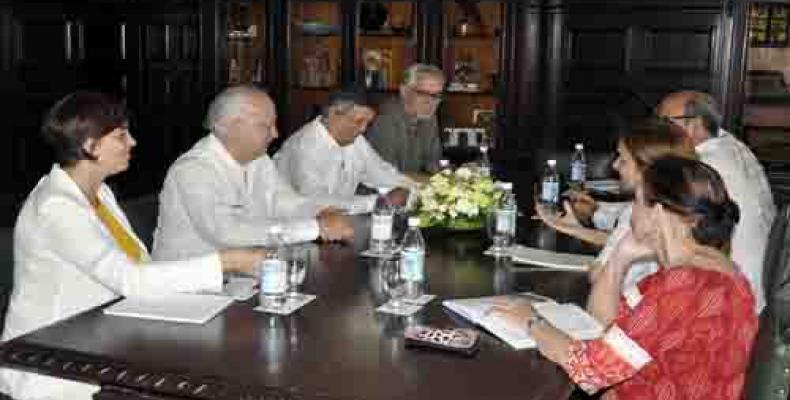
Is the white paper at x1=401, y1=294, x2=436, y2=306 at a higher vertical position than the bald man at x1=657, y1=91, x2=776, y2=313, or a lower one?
lower

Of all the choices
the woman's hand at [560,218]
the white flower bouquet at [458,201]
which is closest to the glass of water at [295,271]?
the white flower bouquet at [458,201]

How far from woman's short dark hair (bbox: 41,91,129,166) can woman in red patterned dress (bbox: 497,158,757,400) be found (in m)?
1.23

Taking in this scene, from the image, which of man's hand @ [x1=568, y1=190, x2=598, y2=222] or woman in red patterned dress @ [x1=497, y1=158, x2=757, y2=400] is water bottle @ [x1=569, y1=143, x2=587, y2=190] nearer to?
man's hand @ [x1=568, y1=190, x2=598, y2=222]

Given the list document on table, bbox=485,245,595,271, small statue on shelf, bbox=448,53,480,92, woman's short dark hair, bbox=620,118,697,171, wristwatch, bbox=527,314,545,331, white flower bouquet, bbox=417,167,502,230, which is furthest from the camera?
small statue on shelf, bbox=448,53,480,92

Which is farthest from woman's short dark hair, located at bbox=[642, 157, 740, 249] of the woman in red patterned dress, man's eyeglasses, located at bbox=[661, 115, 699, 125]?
man's eyeglasses, located at bbox=[661, 115, 699, 125]

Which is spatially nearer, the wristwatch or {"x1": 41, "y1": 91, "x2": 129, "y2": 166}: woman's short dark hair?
the wristwatch

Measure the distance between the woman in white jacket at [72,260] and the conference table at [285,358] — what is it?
0.14 m

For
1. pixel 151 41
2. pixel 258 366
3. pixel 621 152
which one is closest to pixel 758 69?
pixel 621 152

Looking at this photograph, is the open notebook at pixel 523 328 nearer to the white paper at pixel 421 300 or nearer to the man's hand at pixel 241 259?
the white paper at pixel 421 300

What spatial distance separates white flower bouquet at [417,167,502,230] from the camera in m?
3.41

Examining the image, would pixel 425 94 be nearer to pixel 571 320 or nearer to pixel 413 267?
pixel 413 267

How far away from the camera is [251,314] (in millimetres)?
2309

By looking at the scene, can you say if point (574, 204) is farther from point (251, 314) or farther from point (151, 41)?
point (151, 41)

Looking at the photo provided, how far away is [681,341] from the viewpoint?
1943 mm
